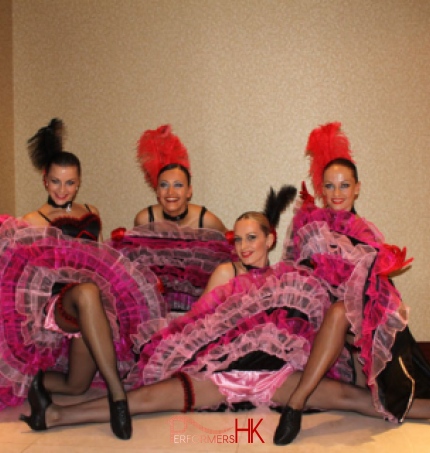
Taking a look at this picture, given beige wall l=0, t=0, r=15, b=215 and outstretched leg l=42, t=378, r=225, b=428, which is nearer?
outstretched leg l=42, t=378, r=225, b=428

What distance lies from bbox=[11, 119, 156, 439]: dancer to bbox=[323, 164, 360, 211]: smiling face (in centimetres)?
144

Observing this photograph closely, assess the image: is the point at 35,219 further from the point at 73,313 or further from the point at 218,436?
the point at 218,436

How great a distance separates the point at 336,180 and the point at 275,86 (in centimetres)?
136

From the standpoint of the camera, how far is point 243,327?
116 inches

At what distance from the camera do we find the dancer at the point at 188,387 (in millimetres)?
2865

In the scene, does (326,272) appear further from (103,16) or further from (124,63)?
(103,16)

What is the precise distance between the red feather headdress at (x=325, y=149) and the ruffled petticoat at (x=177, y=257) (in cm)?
74

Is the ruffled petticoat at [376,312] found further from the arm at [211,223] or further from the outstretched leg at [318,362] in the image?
the arm at [211,223]

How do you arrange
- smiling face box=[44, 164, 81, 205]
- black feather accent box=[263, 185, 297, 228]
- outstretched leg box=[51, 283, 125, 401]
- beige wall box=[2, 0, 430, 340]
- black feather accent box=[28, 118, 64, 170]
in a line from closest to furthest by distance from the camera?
1. outstretched leg box=[51, 283, 125, 401]
2. black feather accent box=[263, 185, 297, 228]
3. smiling face box=[44, 164, 81, 205]
4. black feather accent box=[28, 118, 64, 170]
5. beige wall box=[2, 0, 430, 340]

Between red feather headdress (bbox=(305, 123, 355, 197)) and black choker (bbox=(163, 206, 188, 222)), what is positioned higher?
red feather headdress (bbox=(305, 123, 355, 197))

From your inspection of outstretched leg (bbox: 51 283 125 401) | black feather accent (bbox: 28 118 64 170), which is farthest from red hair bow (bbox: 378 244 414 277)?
black feather accent (bbox: 28 118 64 170)

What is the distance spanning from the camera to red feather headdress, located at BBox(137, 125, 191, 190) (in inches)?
165

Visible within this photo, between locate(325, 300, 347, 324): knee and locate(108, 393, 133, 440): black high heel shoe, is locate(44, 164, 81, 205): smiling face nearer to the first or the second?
locate(108, 393, 133, 440): black high heel shoe

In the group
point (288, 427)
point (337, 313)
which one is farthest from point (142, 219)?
point (288, 427)
